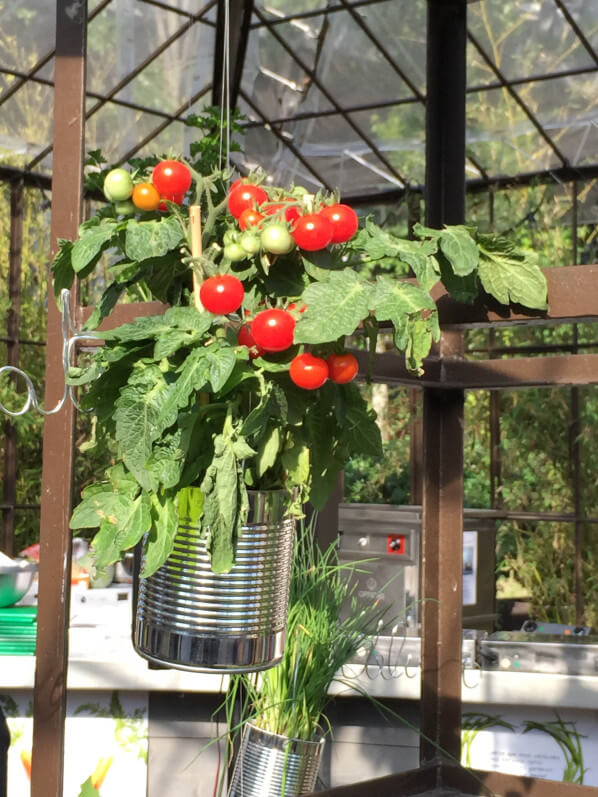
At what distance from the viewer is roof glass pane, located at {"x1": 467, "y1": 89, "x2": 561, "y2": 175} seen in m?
6.39

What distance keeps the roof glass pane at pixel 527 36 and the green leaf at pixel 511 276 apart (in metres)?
4.81

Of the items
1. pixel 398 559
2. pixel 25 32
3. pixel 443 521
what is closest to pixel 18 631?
pixel 443 521

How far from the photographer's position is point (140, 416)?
114 cm

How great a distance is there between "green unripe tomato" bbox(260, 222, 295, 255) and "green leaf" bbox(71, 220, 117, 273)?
0.68 ft

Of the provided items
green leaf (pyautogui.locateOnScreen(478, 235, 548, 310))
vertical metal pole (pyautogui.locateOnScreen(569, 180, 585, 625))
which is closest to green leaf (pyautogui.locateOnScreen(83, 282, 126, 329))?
green leaf (pyautogui.locateOnScreen(478, 235, 548, 310))

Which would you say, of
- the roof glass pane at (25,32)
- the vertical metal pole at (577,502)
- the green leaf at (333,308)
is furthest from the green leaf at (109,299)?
the vertical metal pole at (577,502)

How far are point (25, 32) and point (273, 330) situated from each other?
5.55 meters

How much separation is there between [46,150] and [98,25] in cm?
138

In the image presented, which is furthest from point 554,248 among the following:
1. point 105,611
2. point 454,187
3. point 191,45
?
point 454,187

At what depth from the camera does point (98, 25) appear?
5.97 metres

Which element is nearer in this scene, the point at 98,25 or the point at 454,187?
the point at 454,187

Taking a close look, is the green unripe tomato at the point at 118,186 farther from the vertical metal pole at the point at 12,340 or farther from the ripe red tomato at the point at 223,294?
the vertical metal pole at the point at 12,340

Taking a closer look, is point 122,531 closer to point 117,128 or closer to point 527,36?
point 527,36

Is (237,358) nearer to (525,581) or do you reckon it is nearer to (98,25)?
(98,25)
